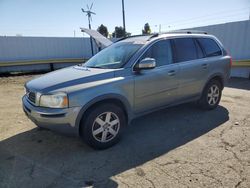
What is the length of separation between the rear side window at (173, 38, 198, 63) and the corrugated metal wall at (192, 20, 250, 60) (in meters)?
6.35

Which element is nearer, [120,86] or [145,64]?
[120,86]

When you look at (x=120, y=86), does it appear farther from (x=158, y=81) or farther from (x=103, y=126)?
(x=158, y=81)

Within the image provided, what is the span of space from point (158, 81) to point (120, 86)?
2.81 feet

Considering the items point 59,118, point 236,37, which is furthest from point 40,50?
point 59,118

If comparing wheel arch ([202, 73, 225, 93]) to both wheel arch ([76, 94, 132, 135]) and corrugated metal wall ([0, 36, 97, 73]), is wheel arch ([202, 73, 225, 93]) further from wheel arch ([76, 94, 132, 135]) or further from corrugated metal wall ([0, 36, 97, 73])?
corrugated metal wall ([0, 36, 97, 73])

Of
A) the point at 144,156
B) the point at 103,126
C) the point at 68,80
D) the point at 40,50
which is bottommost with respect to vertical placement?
the point at 144,156

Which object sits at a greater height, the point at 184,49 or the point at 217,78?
the point at 184,49

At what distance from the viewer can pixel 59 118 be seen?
3148 mm

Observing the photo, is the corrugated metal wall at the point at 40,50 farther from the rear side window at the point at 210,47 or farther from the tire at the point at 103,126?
the tire at the point at 103,126

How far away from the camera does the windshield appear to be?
12.7 ft

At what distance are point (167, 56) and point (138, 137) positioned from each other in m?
1.67

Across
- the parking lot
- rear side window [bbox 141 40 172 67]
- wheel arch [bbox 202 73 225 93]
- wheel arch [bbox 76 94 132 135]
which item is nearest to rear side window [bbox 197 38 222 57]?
wheel arch [bbox 202 73 225 93]

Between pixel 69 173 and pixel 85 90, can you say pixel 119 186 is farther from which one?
pixel 85 90

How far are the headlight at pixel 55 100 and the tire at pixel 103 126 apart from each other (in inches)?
16.1
